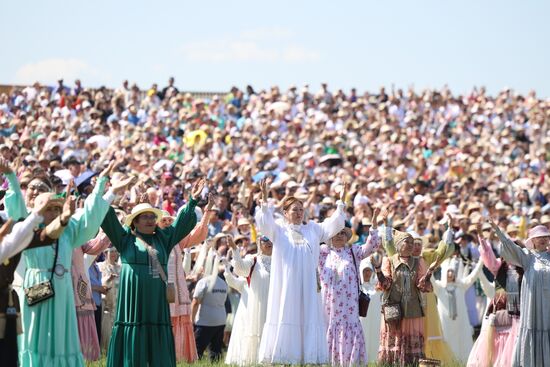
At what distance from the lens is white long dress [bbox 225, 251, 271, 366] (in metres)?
15.8

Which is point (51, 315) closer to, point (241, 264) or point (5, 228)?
point (5, 228)

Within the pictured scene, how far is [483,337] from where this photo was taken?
16016 mm

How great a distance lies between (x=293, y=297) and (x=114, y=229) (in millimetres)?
3099

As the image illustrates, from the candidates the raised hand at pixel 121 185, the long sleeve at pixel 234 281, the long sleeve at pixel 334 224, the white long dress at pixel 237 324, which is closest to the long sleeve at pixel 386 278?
the long sleeve at pixel 334 224

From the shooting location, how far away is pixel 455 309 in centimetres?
1930

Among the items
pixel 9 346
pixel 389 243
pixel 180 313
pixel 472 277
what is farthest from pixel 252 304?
pixel 9 346

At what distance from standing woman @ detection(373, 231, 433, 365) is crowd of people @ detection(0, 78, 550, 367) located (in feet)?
0.06

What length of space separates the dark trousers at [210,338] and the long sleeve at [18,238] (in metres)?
7.67

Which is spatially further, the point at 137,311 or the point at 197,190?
the point at 197,190

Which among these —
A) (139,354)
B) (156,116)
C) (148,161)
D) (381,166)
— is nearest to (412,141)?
(381,166)

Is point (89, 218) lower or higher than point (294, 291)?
higher

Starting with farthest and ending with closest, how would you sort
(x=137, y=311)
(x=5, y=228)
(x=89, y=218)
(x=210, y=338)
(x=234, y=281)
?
(x=210, y=338) → (x=234, y=281) → (x=137, y=311) → (x=89, y=218) → (x=5, y=228)

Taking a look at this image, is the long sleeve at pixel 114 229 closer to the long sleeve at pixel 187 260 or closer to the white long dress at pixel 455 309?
the long sleeve at pixel 187 260

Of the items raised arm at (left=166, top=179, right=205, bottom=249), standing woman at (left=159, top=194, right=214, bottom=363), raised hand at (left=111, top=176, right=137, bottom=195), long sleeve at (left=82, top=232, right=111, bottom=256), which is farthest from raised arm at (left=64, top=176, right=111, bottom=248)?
standing woman at (left=159, top=194, right=214, bottom=363)
